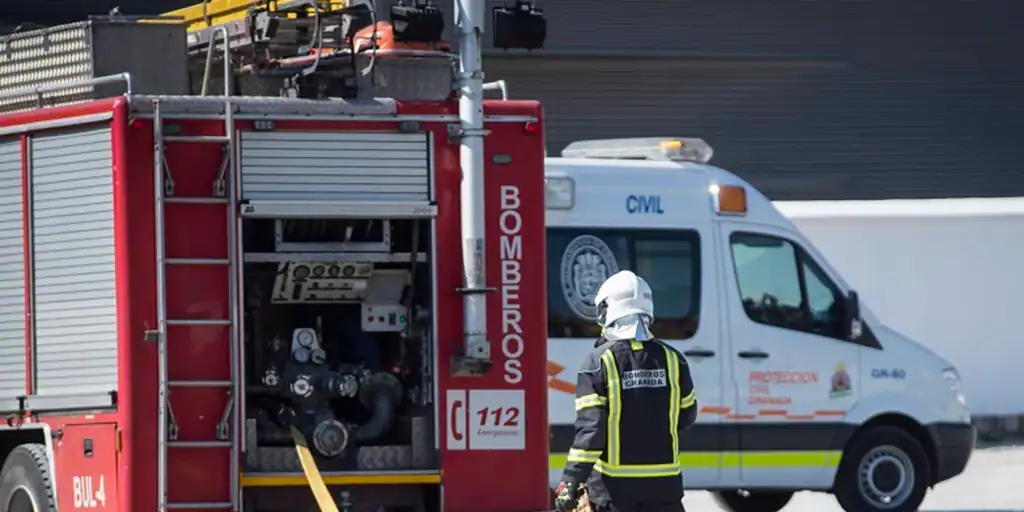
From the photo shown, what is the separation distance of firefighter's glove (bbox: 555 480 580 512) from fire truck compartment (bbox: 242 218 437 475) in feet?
6.18

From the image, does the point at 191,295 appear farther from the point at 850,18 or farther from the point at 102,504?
the point at 850,18

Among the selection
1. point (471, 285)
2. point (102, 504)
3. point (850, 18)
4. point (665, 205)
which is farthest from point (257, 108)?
point (850, 18)

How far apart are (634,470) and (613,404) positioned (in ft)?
0.86

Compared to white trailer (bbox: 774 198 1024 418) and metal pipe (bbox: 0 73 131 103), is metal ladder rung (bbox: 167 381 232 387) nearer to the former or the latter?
metal pipe (bbox: 0 73 131 103)

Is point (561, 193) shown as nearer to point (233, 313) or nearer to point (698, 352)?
point (698, 352)

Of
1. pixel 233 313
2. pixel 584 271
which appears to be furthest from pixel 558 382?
pixel 233 313

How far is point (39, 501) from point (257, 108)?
2.17 meters

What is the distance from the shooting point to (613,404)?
6.99 meters

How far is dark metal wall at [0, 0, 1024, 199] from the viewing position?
22406mm

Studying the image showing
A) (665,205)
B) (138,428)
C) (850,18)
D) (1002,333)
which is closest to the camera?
(138,428)

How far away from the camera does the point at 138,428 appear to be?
27.0 ft

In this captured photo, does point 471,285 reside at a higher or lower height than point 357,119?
lower

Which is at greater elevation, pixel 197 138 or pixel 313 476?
pixel 197 138

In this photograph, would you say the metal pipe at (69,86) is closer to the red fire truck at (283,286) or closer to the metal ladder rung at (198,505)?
the red fire truck at (283,286)
